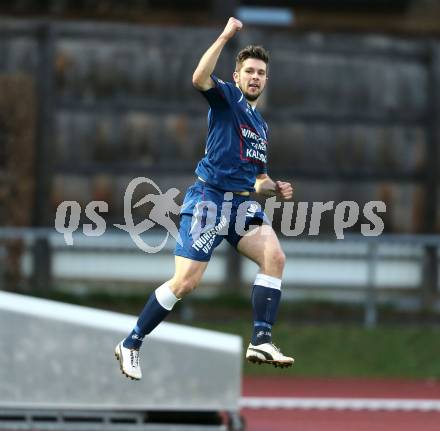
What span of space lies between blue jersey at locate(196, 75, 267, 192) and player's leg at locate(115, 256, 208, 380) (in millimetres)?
493

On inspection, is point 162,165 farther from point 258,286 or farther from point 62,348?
point 258,286

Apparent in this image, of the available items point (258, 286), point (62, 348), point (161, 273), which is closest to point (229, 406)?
point (62, 348)

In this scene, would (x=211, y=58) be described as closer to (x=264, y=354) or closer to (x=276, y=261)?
(x=276, y=261)

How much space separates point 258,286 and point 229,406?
8.14 meters

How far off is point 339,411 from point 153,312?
1429cm

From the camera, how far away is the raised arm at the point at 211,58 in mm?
6125

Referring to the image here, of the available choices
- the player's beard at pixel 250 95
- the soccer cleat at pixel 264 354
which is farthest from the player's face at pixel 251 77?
the soccer cleat at pixel 264 354

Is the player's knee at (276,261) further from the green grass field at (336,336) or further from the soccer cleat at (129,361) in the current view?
the green grass field at (336,336)

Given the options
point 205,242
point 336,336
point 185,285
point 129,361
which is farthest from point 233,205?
point 336,336

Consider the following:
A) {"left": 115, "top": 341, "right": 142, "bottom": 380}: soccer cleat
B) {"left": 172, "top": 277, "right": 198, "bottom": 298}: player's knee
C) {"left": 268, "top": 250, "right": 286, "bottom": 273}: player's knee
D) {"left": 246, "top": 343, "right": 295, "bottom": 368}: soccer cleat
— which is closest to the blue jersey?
{"left": 268, "top": 250, "right": 286, "bottom": 273}: player's knee

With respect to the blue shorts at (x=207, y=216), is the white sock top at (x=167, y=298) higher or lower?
lower

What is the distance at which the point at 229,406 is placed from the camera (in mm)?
15141

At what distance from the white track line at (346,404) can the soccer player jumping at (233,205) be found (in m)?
14.0

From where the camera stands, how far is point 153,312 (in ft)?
23.9
